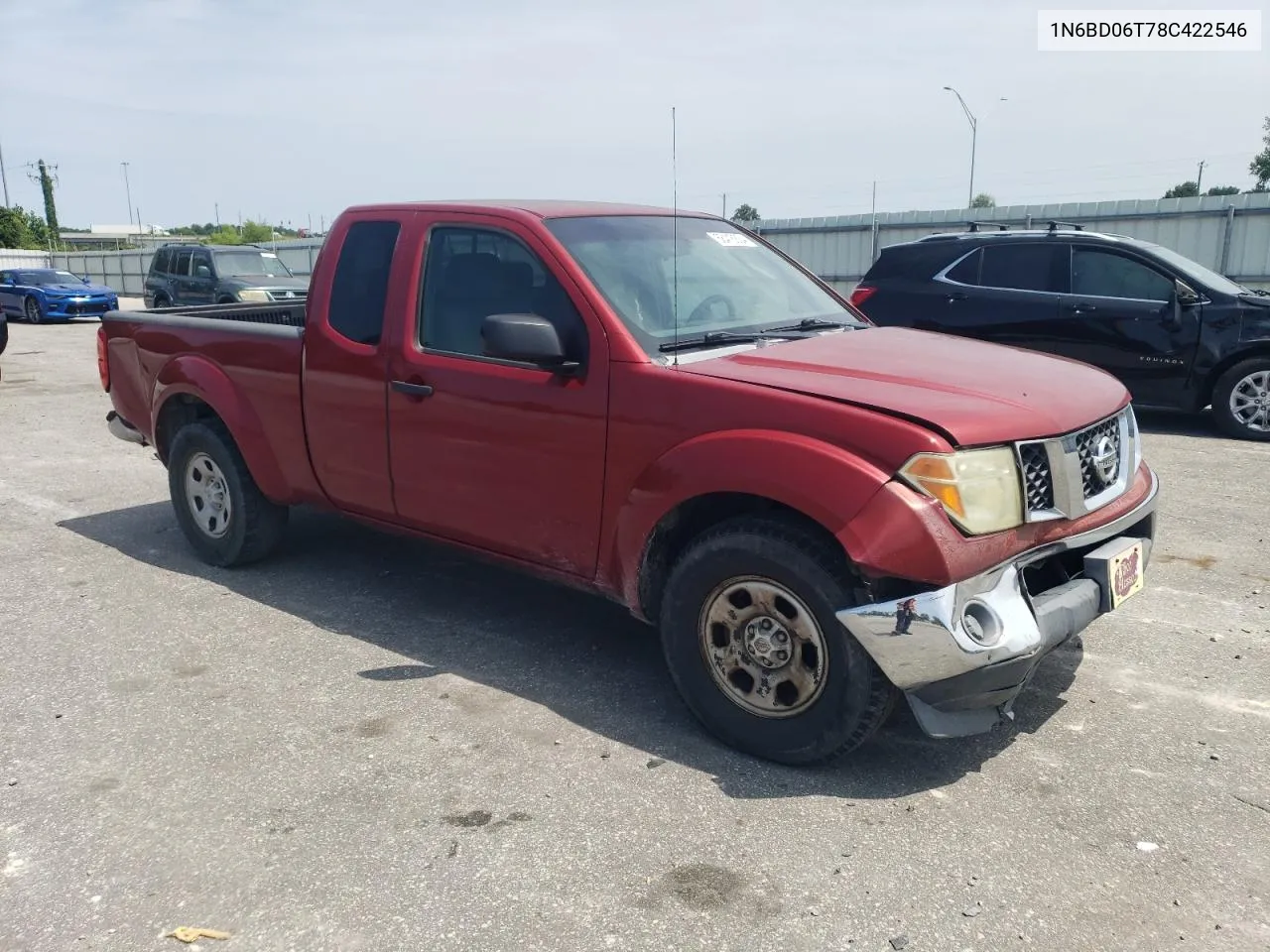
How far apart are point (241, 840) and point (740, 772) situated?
1.56 m

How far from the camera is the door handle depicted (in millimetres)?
4383

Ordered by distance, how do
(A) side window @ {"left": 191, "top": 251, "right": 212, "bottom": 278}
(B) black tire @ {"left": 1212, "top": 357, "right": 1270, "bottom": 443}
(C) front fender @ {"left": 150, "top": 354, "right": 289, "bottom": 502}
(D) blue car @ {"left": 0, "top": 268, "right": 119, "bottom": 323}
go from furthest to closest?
(D) blue car @ {"left": 0, "top": 268, "right": 119, "bottom": 323} < (A) side window @ {"left": 191, "top": 251, "right": 212, "bottom": 278} < (B) black tire @ {"left": 1212, "top": 357, "right": 1270, "bottom": 443} < (C) front fender @ {"left": 150, "top": 354, "right": 289, "bottom": 502}

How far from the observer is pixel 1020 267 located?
965 cm

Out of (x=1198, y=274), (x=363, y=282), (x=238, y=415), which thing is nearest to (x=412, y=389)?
(x=363, y=282)

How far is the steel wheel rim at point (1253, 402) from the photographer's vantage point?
29.2 ft

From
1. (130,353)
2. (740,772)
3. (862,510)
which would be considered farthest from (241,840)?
(130,353)

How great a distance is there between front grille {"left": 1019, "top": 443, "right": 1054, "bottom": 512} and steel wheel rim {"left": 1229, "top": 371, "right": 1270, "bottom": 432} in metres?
6.79

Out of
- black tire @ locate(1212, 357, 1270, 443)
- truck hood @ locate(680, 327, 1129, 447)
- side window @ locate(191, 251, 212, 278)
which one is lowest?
black tire @ locate(1212, 357, 1270, 443)

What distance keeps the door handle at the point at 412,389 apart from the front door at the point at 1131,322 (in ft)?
22.4

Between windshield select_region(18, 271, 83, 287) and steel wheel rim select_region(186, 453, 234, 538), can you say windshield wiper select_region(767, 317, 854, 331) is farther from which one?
windshield select_region(18, 271, 83, 287)

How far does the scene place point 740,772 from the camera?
3482 mm

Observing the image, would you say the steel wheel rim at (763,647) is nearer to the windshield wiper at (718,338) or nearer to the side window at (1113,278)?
the windshield wiper at (718,338)

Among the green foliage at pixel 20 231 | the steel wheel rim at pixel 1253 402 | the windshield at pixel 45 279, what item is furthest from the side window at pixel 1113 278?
the green foliage at pixel 20 231

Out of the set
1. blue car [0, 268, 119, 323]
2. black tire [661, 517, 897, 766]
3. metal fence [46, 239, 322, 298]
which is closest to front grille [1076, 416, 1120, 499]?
black tire [661, 517, 897, 766]
